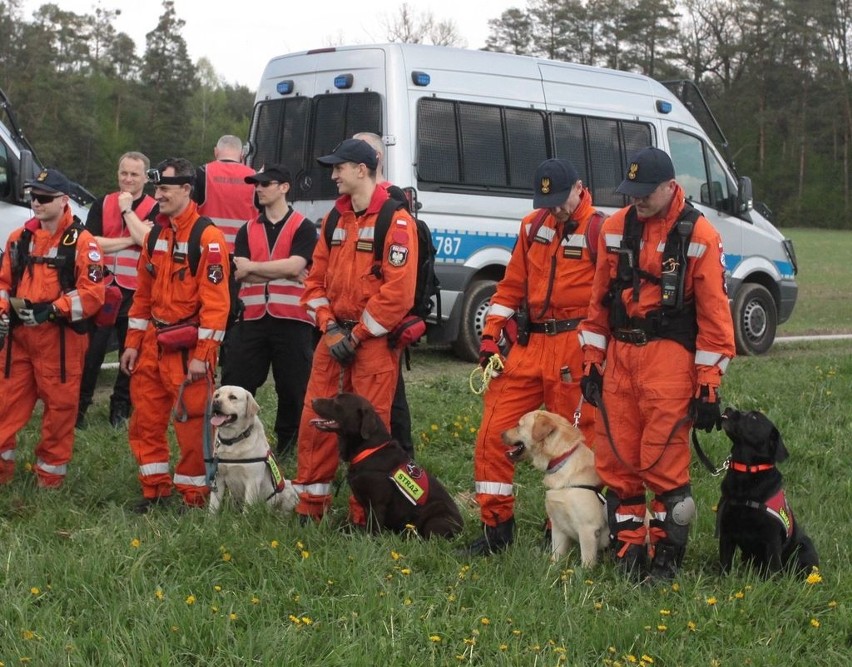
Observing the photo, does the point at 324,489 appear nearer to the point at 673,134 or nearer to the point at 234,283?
the point at 234,283

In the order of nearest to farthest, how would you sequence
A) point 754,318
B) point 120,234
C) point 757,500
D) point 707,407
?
point 707,407, point 757,500, point 120,234, point 754,318

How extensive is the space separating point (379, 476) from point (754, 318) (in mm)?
9071

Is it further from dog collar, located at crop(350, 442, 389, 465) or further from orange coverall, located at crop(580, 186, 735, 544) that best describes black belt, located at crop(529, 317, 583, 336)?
dog collar, located at crop(350, 442, 389, 465)

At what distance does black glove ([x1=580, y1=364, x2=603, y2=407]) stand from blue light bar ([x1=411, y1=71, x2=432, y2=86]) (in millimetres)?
6186

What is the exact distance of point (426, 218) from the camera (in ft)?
35.7

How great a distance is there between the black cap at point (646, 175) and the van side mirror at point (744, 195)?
8.20 metres

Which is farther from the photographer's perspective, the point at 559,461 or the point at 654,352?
the point at 559,461

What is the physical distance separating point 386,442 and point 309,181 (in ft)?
19.3

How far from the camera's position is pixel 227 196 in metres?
8.39

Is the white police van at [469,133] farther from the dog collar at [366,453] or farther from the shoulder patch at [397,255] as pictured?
the dog collar at [366,453]

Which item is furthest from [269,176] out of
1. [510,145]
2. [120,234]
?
[510,145]

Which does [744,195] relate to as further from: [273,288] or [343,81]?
[273,288]

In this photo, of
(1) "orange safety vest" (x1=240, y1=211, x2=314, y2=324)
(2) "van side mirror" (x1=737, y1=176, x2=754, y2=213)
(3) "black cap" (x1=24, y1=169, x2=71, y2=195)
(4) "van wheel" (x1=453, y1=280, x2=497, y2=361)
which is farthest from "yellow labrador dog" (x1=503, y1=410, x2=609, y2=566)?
(2) "van side mirror" (x1=737, y1=176, x2=754, y2=213)

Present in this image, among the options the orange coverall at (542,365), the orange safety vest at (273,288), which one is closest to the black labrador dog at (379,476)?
the orange coverall at (542,365)
